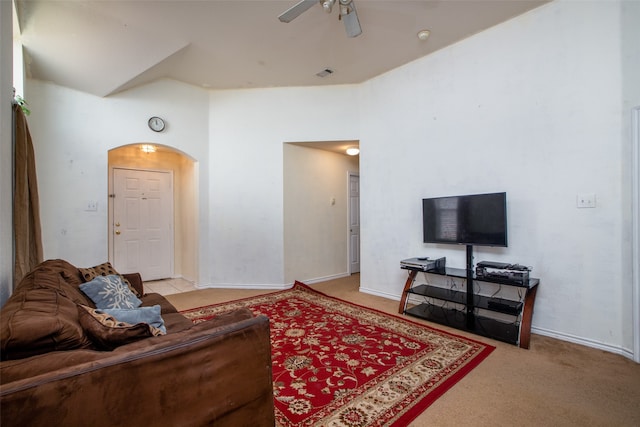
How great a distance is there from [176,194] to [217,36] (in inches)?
127

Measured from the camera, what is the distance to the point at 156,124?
4254 millimetres

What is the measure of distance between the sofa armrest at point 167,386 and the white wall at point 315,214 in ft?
11.2

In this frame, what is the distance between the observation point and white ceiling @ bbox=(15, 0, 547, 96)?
2.77 metres

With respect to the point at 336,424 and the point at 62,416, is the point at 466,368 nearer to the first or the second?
the point at 336,424

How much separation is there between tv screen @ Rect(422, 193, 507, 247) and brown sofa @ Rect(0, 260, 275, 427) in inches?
98.8

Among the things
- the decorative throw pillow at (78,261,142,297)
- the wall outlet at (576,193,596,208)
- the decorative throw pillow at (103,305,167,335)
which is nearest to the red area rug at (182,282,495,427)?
the decorative throw pillow at (103,305,167,335)

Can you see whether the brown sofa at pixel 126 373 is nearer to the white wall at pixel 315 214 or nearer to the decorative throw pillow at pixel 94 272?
the decorative throw pillow at pixel 94 272

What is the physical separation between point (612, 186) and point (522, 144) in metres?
0.80

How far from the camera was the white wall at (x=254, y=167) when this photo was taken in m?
4.68

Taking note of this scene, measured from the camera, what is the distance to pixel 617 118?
2467 mm

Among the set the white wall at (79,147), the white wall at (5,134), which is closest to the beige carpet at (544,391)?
the white wall at (5,134)

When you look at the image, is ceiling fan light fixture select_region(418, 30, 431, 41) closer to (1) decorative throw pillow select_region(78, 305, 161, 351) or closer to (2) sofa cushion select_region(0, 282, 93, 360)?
(1) decorative throw pillow select_region(78, 305, 161, 351)

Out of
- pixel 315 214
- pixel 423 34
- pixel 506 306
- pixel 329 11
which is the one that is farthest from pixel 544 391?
pixel 315 214

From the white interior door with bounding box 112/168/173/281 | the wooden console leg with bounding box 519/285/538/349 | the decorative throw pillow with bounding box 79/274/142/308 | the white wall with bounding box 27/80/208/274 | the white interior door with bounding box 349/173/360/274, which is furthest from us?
the white interior door with bounding box 349/173/360/274
